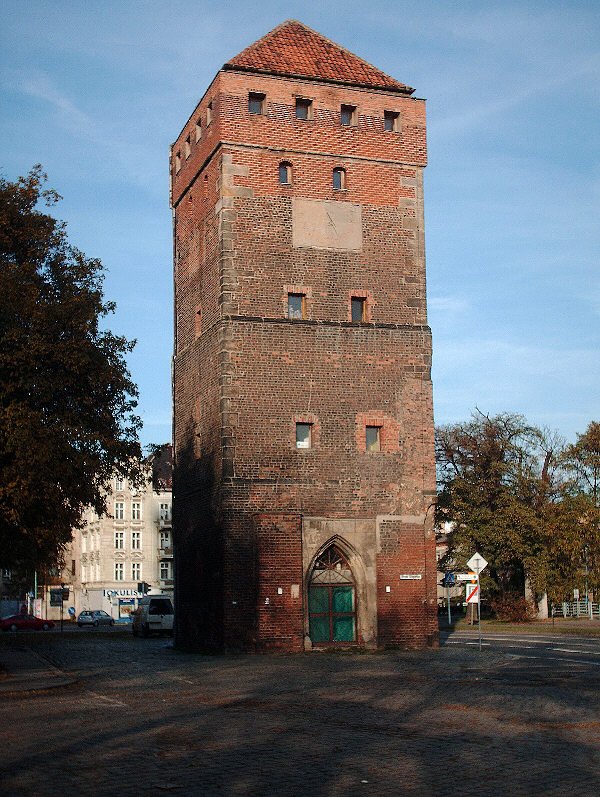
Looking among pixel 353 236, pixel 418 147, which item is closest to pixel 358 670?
pixel 353 236

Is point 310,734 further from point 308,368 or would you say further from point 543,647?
point 543,647

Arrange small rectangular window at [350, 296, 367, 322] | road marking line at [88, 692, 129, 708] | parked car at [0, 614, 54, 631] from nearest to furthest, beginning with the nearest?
road marking line at [88, 692, 129, 708] → small rectangular window at [350, 296, 367, 322] → parked car at [0, 614, 54, 631]

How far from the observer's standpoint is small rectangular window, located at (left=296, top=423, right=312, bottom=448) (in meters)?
35.2

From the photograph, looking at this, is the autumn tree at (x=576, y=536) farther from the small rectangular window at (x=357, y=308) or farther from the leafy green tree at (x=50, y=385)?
the leafy green tree at (x=50, y=385)

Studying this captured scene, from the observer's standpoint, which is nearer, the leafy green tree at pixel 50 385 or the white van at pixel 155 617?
the leafy green tree at pixel 50 385

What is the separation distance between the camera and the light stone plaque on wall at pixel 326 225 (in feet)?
119

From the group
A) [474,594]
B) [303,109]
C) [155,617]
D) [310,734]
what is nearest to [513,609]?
[155,617]

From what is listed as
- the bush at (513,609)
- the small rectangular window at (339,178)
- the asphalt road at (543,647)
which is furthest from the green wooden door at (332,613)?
the bush at (513,609)

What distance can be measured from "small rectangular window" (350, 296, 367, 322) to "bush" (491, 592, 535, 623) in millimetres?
30641

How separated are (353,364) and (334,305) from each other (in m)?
2.02

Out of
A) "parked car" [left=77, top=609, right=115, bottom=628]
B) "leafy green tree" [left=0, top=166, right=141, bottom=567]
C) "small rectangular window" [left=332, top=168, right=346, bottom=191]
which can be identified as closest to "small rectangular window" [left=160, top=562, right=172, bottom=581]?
"parked car" [left=77, top=609, right=115, bottom=628]

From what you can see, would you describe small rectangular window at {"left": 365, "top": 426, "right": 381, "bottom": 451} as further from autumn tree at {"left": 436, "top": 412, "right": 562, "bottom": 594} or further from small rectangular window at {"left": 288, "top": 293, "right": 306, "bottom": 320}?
autumn tree at {"left": 436, "top": 412, "right": 562, "bottom": 594}

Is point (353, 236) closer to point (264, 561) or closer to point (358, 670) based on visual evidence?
point (264, 561)

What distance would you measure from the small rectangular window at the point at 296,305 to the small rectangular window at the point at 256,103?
6.19 metres
